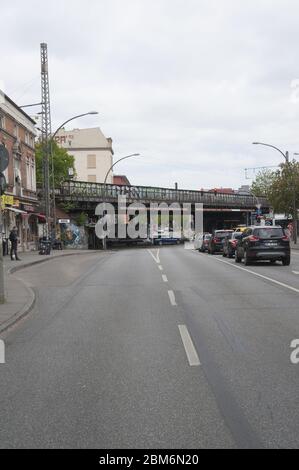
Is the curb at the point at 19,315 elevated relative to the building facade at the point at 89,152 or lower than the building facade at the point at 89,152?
lower

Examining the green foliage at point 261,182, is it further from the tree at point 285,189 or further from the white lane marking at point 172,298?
the white lane marking at point 172,298

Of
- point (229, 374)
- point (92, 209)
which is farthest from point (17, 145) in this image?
point (229, 374)

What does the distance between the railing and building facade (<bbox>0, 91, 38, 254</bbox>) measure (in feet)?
33.1

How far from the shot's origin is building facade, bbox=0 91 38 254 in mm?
37678

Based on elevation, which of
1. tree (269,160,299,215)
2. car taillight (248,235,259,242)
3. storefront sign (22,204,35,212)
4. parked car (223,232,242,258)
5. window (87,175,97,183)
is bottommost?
parked car (223,232,242,258)

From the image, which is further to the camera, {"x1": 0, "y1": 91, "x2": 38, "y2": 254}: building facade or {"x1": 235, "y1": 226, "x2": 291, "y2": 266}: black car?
{"x1": 0, "y1": 91, "x2": 38, "y2": 254}: building facade

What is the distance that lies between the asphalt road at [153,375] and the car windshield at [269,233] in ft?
35.7

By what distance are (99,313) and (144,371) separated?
477cm

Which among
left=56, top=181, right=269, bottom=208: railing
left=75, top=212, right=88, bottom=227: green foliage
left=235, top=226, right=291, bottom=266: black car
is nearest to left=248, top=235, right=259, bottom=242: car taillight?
left=235, top=226, right=291, bottom=266: black car

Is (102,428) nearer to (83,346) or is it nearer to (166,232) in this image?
(83,346)

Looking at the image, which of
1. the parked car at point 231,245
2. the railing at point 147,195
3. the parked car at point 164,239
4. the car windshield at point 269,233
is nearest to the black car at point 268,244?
the car windshield at point 269,233

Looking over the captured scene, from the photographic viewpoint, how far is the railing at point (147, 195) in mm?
59459

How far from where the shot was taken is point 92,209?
204ft

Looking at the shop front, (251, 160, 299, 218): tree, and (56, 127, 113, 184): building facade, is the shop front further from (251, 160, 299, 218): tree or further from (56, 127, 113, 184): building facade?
(56, 127, 113, 184): building facade
